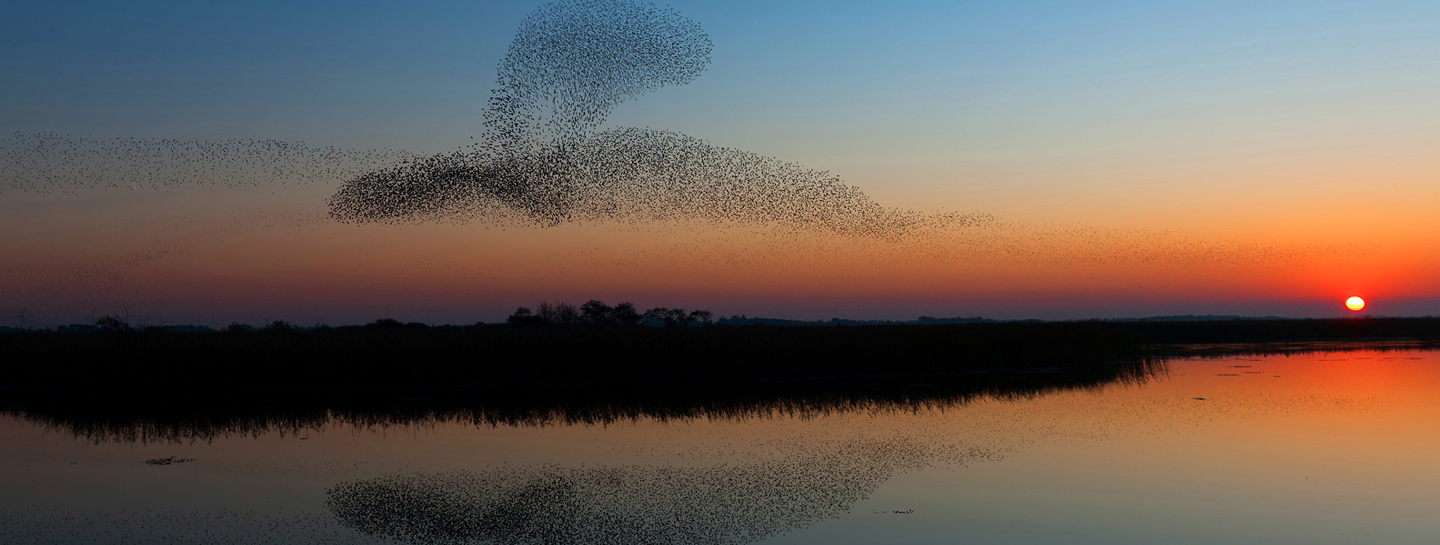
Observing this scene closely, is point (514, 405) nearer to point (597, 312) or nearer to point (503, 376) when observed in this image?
point (503, 376)

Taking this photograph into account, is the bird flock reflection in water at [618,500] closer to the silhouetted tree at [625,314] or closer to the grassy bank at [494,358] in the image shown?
the grassy bank at [494,358]

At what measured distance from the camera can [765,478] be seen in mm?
13672

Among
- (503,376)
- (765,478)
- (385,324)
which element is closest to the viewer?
(765,478)

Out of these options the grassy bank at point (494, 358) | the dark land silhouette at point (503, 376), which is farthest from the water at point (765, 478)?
the grassy bank at point (494, 358)

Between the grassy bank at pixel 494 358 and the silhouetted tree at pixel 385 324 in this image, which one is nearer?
the grassy bank at pixel 494 358

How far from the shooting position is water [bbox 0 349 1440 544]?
427 inches

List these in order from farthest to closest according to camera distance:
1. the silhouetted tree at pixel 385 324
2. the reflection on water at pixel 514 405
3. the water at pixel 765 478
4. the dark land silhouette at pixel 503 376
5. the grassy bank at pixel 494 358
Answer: the silhouetted tree at pixel 385 324 < the grassy bank at pixel 494 358 < the dark land silhouette at pixel 503 376 < the reflection on water at pixel 514 405 < the water at pixel 765 478

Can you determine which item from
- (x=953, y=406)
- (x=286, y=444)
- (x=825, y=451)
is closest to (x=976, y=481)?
(x=825, y=451)

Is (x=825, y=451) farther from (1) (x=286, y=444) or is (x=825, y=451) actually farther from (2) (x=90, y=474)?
(2) (x=90, y=474)

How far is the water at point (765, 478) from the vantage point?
10844 millimetres

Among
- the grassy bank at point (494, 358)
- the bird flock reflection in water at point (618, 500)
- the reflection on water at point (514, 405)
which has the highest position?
the grassy bank at point (494, 358)

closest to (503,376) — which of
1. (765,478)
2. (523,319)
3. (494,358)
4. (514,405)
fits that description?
(494,358)

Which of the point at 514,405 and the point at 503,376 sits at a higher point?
the point at 503,376

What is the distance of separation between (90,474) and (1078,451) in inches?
566
